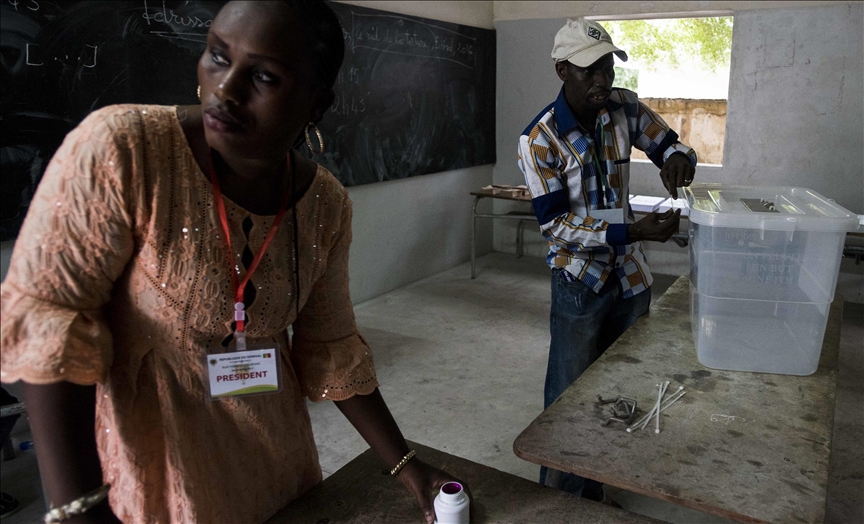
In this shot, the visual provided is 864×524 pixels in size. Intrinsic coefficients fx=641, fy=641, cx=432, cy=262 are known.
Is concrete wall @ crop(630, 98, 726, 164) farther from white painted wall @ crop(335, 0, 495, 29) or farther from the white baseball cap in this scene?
the white baseball cap

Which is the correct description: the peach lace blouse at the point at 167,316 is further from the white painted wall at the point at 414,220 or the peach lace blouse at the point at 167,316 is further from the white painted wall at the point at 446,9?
the white painted wall at the point at 446,9

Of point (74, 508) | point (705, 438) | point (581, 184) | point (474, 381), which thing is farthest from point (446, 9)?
point (74, 508)

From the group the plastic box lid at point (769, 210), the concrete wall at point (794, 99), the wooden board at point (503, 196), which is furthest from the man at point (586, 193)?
the concrete wall at point (794, 99)

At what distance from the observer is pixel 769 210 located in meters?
1.51

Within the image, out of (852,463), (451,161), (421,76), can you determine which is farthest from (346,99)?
(852,463)

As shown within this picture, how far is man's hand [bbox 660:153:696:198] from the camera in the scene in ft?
6.49

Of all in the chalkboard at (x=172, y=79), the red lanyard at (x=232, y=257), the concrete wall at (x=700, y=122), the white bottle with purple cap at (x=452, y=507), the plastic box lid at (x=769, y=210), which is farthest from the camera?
the concrete wall at (x=700, y=122)

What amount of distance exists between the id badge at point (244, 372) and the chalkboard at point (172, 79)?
220 centimetres

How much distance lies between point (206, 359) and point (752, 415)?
1130 millimetres

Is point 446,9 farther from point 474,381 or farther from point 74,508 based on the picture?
point 74,508

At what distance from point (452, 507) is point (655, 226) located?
1.06 m

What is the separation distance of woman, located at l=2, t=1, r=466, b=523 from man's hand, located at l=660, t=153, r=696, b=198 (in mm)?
1331

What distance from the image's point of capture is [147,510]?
34.8 inches

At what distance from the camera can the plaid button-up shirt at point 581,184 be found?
1.89m
